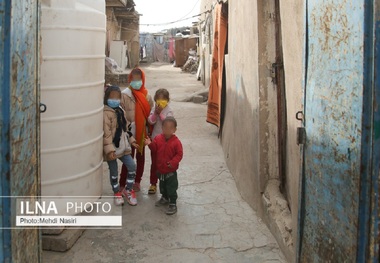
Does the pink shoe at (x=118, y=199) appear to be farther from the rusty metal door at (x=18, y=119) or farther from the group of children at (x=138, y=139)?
the rusty metal door at (x=18, y=119)

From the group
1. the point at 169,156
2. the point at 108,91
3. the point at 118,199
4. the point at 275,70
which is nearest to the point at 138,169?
the point at 118,199

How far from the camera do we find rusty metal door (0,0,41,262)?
220 cm

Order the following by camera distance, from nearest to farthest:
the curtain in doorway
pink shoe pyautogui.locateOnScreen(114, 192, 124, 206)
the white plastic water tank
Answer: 1. the white plastic water tank
2. pink shoe pyautogui.locateOnScreen(114, 192, 124, 206)
3. the curtain in doorway

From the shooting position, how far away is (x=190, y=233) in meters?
4.17

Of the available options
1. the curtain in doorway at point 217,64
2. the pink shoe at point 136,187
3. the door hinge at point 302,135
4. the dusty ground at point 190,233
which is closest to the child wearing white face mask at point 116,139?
the dusty ground at point 190,233

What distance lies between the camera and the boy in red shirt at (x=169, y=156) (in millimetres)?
4453

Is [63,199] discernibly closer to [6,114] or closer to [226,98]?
[6,114]

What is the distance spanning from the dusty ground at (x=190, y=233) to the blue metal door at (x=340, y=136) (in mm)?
1072

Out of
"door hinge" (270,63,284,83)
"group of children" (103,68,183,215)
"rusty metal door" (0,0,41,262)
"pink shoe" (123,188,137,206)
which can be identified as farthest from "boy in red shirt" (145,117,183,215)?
"rusty metal door" (0,0,41,262)

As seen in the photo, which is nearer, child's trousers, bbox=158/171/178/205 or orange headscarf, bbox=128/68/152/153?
child's trousers, bbox=158/171/178/205

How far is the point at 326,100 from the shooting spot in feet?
8.06

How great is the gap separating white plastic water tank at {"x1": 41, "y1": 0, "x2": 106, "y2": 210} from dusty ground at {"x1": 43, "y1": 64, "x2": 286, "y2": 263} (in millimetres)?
538

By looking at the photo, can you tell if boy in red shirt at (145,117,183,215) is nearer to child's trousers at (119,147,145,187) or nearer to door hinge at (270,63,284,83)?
child's trousers at (119,147,145,187)

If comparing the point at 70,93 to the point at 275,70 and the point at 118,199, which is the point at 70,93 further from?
the point at 275,70
